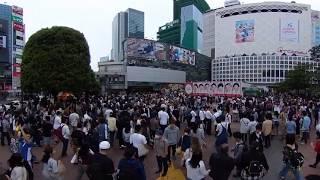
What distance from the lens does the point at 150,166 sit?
12.8 m

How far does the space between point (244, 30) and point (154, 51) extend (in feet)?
180

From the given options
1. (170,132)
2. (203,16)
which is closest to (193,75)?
(203,16)

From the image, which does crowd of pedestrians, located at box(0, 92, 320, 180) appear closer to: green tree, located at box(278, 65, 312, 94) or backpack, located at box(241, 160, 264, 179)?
backpack, located at box(241, 160, 264, 179)

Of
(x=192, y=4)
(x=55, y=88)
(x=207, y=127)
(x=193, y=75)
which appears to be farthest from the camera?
(x=192, y=4)

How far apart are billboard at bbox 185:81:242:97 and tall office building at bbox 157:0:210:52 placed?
344 feet

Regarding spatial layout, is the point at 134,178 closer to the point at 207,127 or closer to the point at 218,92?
the point at 207,127

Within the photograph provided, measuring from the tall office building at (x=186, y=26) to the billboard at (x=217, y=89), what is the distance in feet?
344

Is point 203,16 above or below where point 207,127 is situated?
above

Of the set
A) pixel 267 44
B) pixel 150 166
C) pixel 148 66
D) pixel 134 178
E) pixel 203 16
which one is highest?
pixel 203 16

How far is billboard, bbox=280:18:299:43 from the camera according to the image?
138m

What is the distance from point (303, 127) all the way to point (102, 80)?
69557 mm

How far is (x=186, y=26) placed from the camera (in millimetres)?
156750

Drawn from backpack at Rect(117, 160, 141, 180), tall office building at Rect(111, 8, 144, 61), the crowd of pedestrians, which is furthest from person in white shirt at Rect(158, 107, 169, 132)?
tall office building at Rect(111, 8, 144, 61)

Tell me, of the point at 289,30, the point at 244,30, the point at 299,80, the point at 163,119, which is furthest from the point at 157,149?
the point at 289,30
